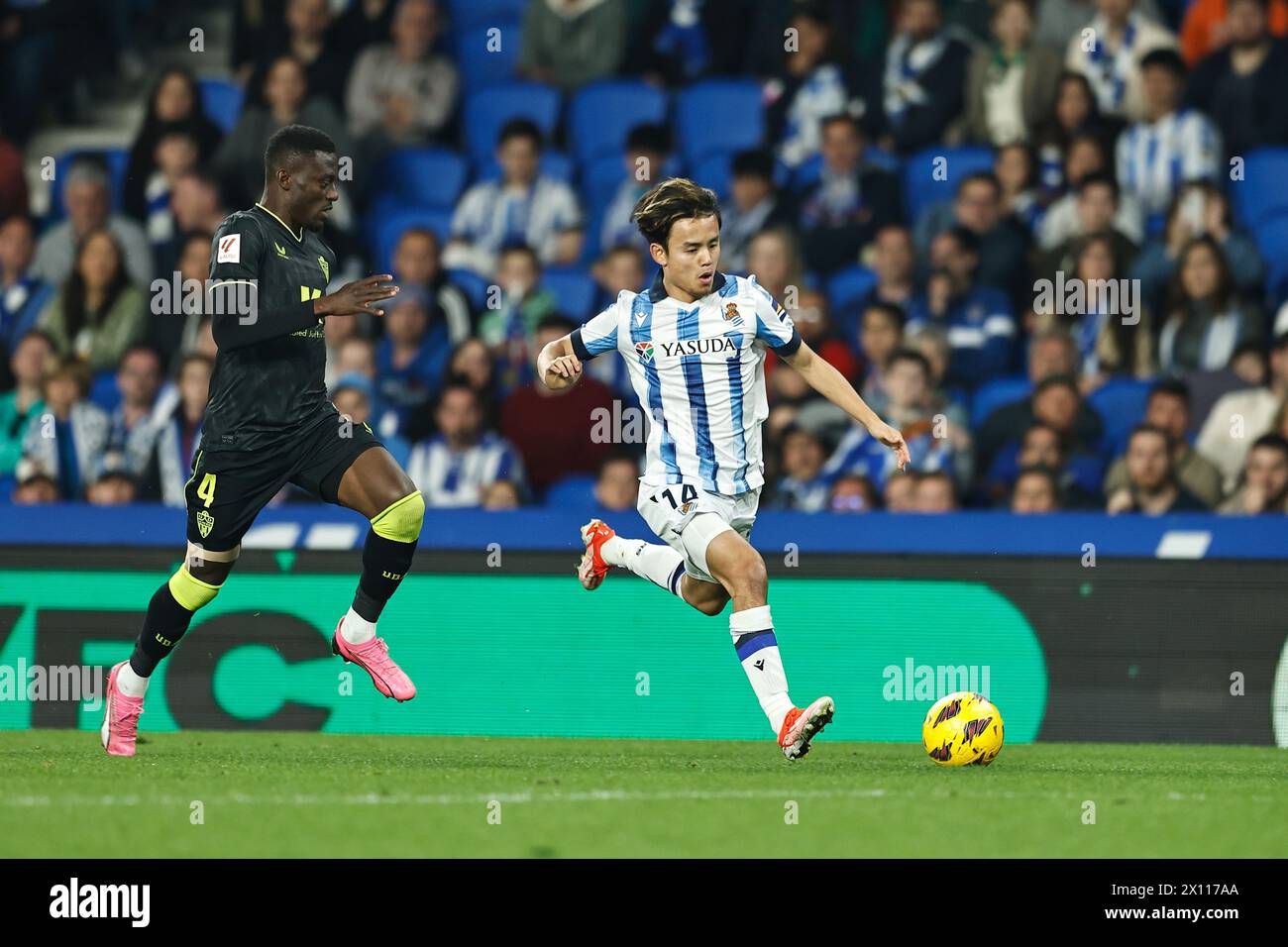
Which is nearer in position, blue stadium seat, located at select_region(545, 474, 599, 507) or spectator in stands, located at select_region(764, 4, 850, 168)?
blue stadium seat, located at select_region(545, 474, 599, 507)

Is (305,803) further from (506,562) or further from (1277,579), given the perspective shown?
(1277,579)

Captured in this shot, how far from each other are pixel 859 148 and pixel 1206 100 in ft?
7.58

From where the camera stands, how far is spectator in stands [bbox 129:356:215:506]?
38.1 feet

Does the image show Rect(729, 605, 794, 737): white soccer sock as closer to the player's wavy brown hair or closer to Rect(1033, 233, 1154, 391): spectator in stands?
the player's wavy brown hair

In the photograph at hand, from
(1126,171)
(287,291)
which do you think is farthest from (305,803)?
(1126,171)

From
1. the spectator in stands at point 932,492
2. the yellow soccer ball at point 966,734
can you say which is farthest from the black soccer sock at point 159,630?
the spectator in stands at point 932,492

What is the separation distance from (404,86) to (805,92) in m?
2.90

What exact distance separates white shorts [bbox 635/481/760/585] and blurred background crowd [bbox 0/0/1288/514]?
9.37ft

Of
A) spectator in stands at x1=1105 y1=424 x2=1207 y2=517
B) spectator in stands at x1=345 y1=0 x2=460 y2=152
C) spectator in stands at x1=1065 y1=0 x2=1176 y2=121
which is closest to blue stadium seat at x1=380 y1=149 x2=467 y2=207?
spectator in stands at x1=345 y1=0 x2=460 y2=152

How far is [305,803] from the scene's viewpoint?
20.9 feet

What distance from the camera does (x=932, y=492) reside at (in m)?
10.9

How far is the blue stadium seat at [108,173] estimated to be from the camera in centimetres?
1420

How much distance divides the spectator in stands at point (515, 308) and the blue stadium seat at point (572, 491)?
3.57ft

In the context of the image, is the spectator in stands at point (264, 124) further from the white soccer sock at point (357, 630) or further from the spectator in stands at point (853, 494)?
the white soccer sock at point (357, 630)
